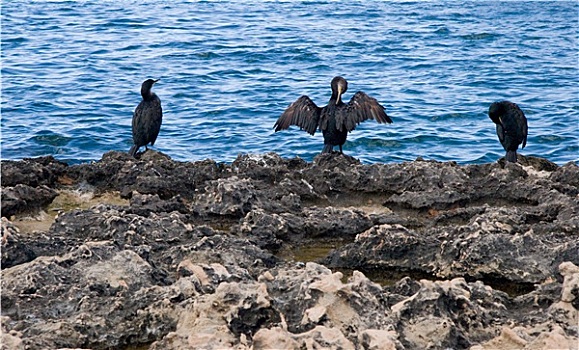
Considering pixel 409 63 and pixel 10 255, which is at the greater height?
pixel 10 255

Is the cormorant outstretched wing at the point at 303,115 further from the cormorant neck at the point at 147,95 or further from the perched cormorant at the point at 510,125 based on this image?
the perched cormorant at the point at 510,125

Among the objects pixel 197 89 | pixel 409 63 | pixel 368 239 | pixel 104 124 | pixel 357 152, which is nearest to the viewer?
pixel 368 239

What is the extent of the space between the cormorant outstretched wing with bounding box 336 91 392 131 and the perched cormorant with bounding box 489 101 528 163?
125 cm

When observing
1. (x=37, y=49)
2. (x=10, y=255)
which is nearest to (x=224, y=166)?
(x=10, y=255)

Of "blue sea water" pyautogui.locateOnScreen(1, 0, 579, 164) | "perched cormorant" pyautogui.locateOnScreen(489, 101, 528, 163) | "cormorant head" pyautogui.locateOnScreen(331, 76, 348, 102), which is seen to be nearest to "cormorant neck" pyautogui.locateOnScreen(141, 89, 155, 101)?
"cormorant head" pyautogui.locateOnScreen(331, 76, 348, 102)

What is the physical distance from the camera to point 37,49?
64.6 feet

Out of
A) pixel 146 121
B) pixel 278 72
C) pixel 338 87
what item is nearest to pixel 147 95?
pixel 146 121

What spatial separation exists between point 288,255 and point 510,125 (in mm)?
4144

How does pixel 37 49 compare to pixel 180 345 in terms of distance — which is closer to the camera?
pixel 180 345

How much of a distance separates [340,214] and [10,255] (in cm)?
232

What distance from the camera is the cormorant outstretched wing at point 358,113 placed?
9367 millimetres

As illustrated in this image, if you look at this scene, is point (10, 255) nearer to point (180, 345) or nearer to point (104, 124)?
point (180, 345)

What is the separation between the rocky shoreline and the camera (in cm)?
468

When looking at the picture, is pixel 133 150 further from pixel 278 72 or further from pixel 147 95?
pixel 278 72
